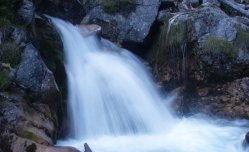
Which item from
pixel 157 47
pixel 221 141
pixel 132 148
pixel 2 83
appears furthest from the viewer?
pixel 157 47

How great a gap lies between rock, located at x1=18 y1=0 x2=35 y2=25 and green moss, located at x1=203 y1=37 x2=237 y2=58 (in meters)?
4.45

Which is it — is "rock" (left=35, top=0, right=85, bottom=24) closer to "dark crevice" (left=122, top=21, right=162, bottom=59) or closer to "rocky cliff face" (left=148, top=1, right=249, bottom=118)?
"dark crevice" (left=122, top=21, right=162, bottom=59)

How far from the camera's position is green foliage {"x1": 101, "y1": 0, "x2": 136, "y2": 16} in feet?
38.0

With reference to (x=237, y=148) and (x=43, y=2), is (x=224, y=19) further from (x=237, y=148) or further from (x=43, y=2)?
(x=43, y=2)

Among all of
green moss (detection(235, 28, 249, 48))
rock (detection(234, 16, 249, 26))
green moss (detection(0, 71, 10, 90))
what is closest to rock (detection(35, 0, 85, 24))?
green moss (detection(0, 71, 10, 90))

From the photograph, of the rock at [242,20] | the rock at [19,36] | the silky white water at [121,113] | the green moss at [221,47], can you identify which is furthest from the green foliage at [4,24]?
the rock at [242,20]

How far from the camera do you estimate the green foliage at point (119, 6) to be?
1158cm

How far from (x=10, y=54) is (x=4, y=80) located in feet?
2.25

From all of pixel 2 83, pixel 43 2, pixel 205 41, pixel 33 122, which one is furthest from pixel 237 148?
pixel 43 2

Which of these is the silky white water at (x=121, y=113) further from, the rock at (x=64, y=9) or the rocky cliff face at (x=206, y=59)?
the rock at (x=64, y=9)

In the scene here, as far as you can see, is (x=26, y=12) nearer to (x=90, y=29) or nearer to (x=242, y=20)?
(x=90, y=29)

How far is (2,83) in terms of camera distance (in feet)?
21.7

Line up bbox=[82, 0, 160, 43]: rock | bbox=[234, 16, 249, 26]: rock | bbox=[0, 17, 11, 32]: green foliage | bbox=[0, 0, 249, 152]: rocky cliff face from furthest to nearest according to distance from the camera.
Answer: bbox=[82, 0, 160, 43]: rock → bbox=[234, 16, 249, 26]: rock → bbox=[0, 17, 11, 32]: green foliage → bbox=[0, 0, 249, 152]: rocky cliff face

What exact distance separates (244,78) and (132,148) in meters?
3.84
